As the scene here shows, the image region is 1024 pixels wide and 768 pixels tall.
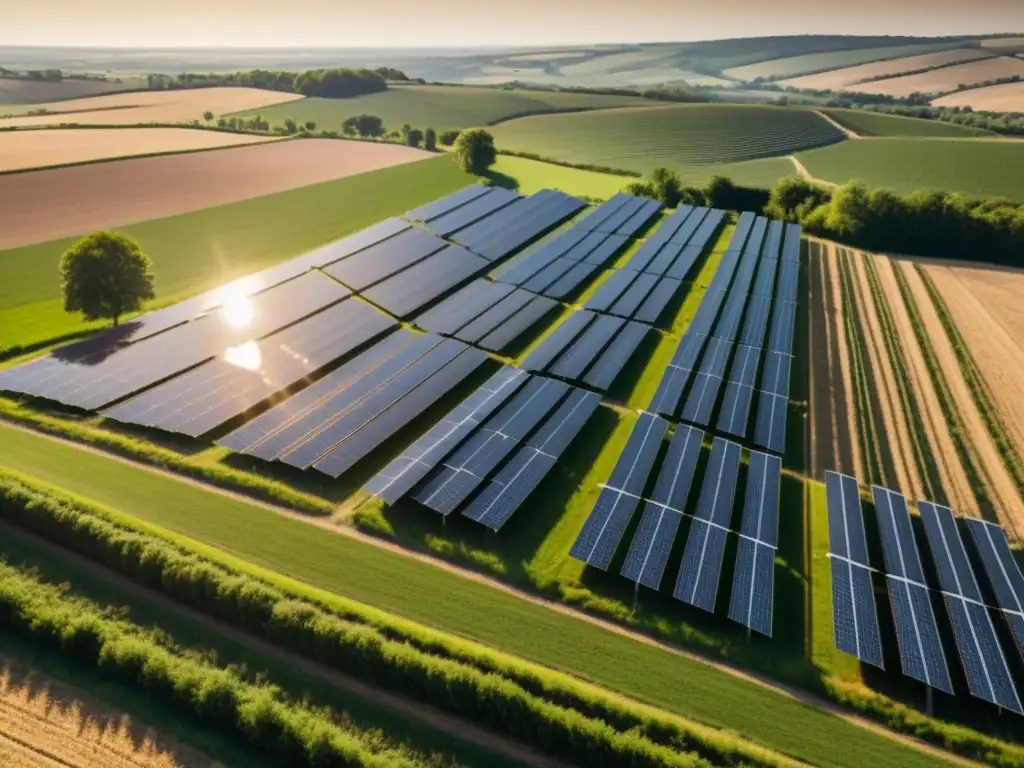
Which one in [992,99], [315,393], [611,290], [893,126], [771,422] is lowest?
[315,393]

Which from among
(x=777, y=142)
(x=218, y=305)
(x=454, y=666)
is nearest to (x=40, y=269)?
(x=218, y=305)

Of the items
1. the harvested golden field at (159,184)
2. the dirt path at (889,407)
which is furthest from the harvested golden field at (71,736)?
the harvested golden field at (159,184)

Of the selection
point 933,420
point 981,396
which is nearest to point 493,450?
point 933,420

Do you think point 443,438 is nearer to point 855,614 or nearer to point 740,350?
point 855,614

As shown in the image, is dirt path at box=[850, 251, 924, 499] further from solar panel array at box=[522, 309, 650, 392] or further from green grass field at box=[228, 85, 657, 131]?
green grass field at box=[228, 85, 657, 131]

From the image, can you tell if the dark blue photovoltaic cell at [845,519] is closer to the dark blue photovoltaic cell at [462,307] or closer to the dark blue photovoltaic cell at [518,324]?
the dark blue photovoltaic cell at [518,324]

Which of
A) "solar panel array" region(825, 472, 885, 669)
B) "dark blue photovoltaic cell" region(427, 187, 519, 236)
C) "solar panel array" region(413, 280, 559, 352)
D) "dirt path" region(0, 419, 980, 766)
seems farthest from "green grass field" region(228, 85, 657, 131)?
"solar panel array" region(825, 472, 885, 669)

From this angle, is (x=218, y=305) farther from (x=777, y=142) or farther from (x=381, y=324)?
(x=777, y=142)

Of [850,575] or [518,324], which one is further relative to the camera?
[518,324]
